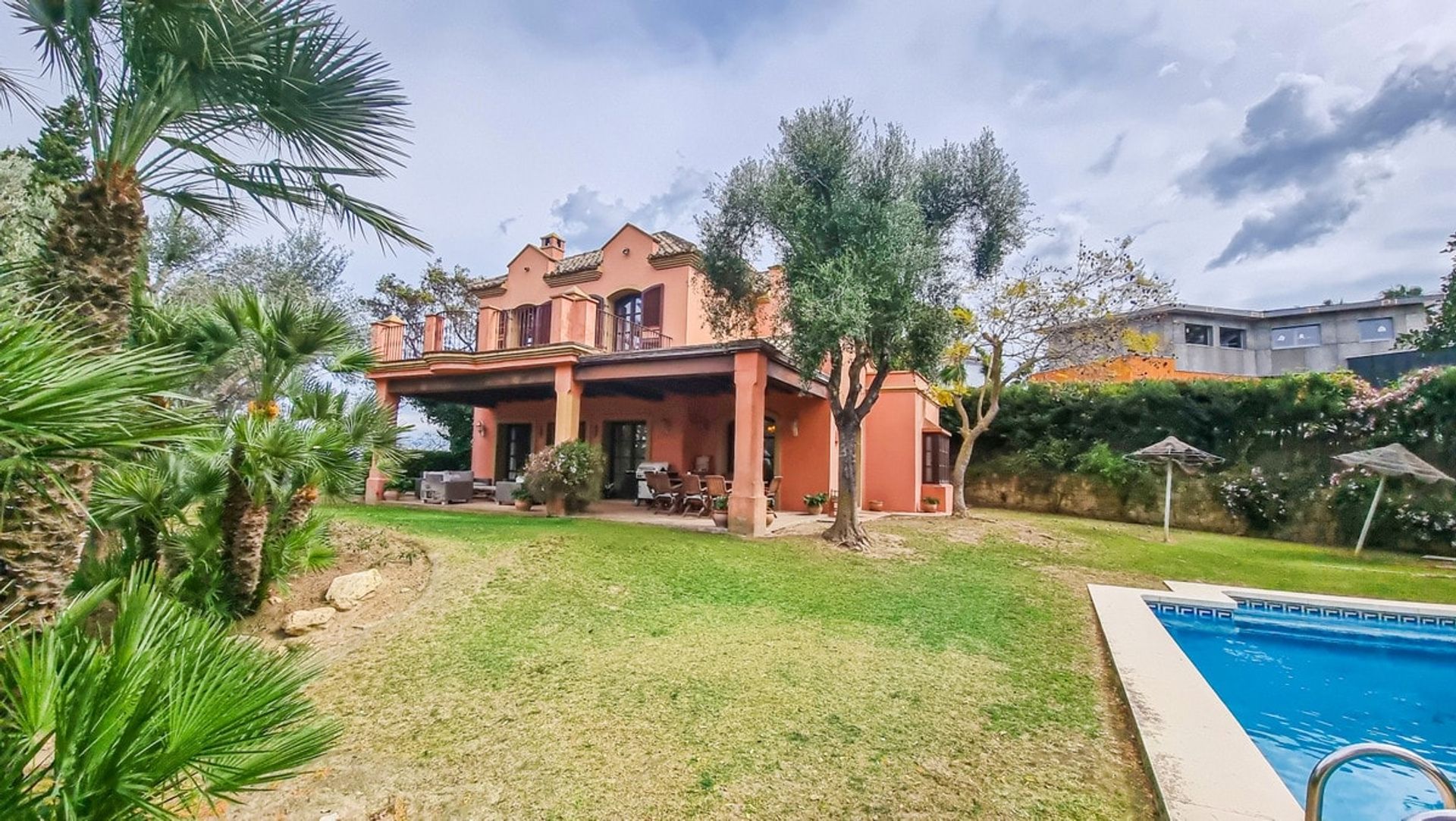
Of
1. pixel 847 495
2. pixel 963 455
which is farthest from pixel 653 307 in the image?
pixel 963 455

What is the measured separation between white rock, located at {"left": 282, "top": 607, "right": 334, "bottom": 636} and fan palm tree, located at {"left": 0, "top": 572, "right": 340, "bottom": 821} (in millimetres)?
4851

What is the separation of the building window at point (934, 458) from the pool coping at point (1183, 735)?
920 cm

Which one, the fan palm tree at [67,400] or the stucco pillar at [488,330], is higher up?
the stucco pillar at [488,330]

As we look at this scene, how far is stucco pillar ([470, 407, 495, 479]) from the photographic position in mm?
19719

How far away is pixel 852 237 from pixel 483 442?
590 inches

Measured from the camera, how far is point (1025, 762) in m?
3.50

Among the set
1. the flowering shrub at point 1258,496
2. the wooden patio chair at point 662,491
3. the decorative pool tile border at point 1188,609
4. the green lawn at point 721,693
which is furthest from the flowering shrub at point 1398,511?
the wooden patio chair at point 662,491

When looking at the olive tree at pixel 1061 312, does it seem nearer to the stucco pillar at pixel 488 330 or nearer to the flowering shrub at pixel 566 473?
the flowering shrub at pixel 566 473

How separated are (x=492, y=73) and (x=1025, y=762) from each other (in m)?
10.6

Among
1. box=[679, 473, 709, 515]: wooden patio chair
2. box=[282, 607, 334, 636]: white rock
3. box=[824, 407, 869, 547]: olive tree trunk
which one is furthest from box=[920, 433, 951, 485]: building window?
box=[282, 607, 334, 636]: white rock

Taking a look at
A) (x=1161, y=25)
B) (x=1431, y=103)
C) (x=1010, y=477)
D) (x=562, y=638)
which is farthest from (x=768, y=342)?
(x=1431, y=103)

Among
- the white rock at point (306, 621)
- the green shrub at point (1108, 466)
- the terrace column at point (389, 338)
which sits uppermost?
the terrace column at point (389, 338)

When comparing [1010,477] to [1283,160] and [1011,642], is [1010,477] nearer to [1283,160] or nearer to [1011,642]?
[1011,642]

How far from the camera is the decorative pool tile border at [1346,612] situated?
7.70 m
